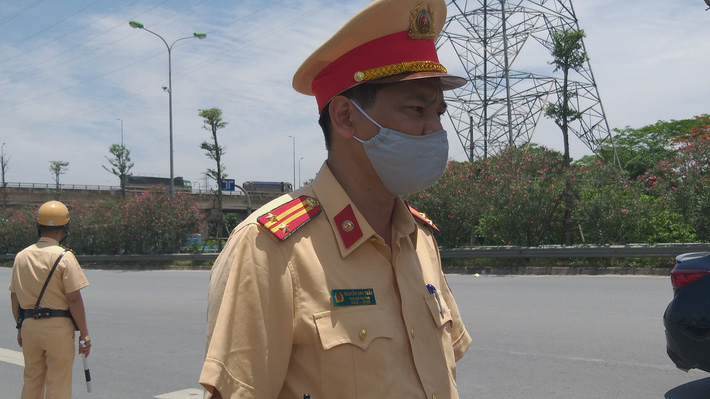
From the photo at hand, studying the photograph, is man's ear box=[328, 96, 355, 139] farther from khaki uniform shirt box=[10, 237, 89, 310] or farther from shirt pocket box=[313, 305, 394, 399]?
khaki uniform shirt box=[10, 237, 89, 310]

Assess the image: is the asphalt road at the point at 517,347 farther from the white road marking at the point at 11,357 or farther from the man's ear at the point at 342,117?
the man's ear at the point at 342,117

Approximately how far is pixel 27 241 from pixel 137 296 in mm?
24462

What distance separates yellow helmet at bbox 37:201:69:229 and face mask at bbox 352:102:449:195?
3.80 metres

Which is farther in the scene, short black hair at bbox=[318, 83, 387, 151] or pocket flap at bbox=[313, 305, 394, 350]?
short black hair at bbox=[318, 83, 387, 151]

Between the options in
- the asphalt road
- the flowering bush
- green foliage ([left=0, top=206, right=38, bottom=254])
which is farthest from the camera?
green foliage ([left=0, top=206, right=38, bottom=254])

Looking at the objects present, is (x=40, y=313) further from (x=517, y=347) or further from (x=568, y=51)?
(x=568, y=51)

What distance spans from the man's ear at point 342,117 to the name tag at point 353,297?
49cm

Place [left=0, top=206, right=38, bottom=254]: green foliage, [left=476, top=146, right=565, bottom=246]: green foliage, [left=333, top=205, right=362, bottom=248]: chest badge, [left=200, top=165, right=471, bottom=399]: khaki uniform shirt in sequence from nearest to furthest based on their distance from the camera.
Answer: [left=200, top=165, right=471, bottom=399]: khaki uniform shirt, [left=333, top=205, right=362, bottom=248]: chest badge, [left=476, top=146, right=565, bottom=246]: green foliage, [left=0, top=206, right=38, bottom=254]: green foliage

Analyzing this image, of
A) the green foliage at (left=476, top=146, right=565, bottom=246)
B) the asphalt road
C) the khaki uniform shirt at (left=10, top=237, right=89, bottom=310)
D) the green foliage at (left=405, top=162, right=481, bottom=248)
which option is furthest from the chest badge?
the green foliage at (left=405, top=162, right=481, bottom=248)

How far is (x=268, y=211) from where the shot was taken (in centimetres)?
178

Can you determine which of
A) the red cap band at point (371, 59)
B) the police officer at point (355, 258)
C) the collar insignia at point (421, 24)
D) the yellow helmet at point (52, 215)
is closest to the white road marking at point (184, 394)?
the yellow helmet at point (52, 215)

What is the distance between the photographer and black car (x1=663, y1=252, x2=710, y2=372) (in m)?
4.97

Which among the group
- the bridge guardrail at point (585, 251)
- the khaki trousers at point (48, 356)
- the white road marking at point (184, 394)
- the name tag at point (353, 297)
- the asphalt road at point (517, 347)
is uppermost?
the name tag at point (353, 297)

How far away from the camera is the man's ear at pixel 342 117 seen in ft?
6.43
